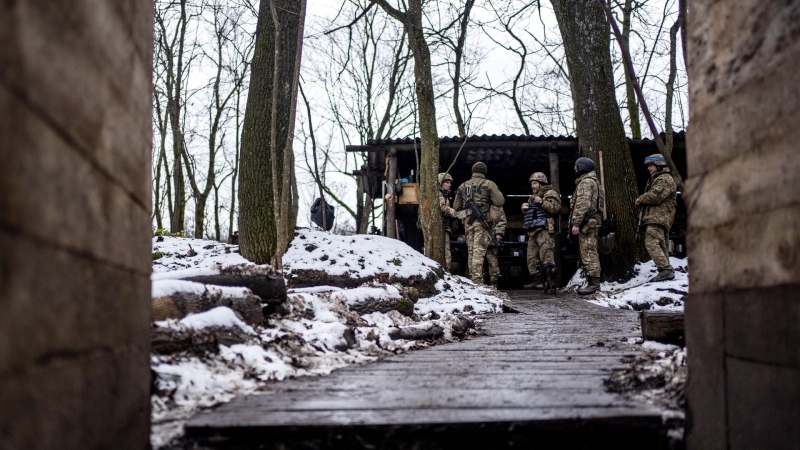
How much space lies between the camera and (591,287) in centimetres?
1067

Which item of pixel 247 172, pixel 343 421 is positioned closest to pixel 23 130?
pixel 343 421

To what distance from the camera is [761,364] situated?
5.98 feet

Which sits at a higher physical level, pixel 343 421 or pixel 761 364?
pixel 761 364

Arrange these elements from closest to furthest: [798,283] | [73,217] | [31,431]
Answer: [31,431]
[73,217]
[798,283]

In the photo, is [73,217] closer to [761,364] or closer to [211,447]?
[211,447]

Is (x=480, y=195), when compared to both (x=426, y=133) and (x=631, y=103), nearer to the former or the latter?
(x=426, y=133)

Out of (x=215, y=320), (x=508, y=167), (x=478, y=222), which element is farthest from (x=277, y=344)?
(x=508, y=167)

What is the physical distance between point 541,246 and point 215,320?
358 inches

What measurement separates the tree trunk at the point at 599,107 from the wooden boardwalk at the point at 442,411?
8.05m

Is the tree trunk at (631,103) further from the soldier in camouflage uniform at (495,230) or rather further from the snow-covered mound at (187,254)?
the snow-covered mound at (187,254)

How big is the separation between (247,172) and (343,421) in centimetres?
780

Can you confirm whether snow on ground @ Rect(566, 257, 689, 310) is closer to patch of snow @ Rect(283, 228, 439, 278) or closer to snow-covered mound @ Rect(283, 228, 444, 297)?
snow-covered mound @ Rect(283, 228, 444, 297)

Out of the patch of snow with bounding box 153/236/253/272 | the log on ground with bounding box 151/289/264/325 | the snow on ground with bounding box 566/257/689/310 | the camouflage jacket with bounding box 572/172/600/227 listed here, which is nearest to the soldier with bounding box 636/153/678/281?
the snow on ground with bounding box 566/257/689/310

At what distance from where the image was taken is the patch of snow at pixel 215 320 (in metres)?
3.10
